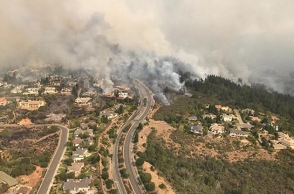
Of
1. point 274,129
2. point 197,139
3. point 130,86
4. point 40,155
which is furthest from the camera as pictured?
point 130,86

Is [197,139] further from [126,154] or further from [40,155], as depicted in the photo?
[40,155]

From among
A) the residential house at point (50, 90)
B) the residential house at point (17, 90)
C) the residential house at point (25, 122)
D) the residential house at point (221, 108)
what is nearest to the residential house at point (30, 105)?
the residential house at point (25, 122)

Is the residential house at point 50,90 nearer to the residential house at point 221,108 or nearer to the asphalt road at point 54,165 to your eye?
the asphalt road at point 54,165

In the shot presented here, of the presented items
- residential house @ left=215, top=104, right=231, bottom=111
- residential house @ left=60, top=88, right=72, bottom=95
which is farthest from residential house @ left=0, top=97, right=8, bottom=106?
residential house @ left=215, top=104, right=231, bottom=111

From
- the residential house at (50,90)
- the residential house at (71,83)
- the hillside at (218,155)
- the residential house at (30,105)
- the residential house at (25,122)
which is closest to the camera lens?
the hillside at (218,155)

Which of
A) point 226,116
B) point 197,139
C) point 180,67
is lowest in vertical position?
point 197,139

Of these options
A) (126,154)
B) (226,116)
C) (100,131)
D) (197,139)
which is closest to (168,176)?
(126,154)

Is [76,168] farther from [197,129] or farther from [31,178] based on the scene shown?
[197,129]
